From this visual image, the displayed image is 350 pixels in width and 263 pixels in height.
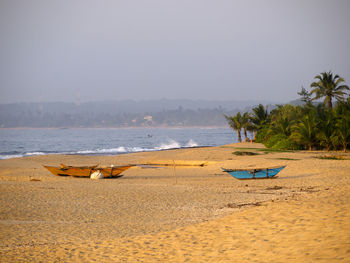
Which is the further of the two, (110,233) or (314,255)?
(110,233)

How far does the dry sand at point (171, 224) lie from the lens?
727 centimetres

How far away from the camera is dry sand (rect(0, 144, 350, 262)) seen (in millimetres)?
7270

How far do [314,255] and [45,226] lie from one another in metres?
7.05

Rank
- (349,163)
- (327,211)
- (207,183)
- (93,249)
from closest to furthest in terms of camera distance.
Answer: (93,249) → (327,211) → (207,183) → (349,163)

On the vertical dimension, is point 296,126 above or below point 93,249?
above

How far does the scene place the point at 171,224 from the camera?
10148 millimetres

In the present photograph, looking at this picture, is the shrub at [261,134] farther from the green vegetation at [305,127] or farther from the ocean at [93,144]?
the ocean at [93,144]

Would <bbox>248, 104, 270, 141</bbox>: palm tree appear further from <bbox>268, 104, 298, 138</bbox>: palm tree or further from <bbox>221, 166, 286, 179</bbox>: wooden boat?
<bbox>221, 166, 286, 179</bbox>: wooden boat

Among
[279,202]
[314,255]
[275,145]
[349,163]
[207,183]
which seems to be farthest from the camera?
[275,145]

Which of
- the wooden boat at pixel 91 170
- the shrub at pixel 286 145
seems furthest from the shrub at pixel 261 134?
the wooden boat at pixel 91 170

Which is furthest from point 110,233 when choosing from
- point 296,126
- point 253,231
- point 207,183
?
point 296,126

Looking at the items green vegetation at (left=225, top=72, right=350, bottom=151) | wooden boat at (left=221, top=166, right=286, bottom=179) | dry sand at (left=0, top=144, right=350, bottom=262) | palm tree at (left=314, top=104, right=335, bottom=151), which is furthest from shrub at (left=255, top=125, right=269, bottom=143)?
dry sand at (left=0, top=144, right=350, bottom=262)

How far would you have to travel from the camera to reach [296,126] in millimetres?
33375

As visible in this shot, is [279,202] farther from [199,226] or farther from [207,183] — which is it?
[207,183]
